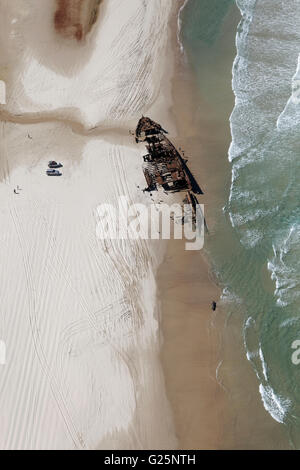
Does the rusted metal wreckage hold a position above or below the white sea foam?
above

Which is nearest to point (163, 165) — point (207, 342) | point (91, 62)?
point (91, 62)

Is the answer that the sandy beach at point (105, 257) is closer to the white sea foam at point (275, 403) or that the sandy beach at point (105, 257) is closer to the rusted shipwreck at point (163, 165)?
the white sea foam at point (275, 403)

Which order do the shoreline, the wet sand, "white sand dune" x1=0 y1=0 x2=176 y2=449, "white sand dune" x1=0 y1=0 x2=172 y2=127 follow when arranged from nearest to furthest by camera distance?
the wet sand < the shoreline < "white sand dune" x1=0 y1=0 x2=176 y2=449 < "white sand dune" x1=0 y1=0 x2=172 y2=127

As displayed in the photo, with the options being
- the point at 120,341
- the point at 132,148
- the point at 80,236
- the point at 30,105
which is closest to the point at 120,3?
the point at 30,105

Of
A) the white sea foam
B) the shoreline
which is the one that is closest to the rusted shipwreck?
the shoreline

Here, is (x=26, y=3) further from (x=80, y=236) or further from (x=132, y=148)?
(x=80, y=236)

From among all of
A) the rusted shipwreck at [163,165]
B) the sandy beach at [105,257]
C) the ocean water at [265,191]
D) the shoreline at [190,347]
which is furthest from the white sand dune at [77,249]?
the ocean water at [265,191]

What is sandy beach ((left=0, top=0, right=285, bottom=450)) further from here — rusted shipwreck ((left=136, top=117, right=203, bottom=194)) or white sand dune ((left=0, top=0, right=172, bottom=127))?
rusted shipwreck ((left=136, top=117, right=203, bottom=194))
